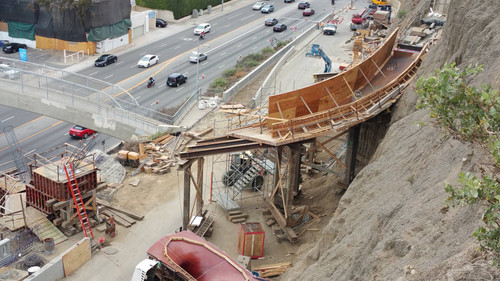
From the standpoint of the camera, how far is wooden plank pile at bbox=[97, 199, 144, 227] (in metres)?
33.3

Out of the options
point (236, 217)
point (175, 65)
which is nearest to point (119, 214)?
point (236, 217)

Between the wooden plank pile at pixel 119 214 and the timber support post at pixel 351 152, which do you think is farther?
the wooden plank pile at pixel 119 214

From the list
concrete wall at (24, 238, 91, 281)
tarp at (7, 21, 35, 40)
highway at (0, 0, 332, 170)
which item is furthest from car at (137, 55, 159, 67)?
concrete wall at (24, 238, 91, 281)

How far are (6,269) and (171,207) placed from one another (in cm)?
1024

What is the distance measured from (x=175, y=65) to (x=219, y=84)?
12.7 metres

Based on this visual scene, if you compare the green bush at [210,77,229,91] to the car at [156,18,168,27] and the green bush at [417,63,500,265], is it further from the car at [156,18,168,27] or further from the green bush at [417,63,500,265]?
the green bush at [417,63,500,265]

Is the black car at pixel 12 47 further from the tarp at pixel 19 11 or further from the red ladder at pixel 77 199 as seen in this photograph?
the red ladder at pixel 77 199

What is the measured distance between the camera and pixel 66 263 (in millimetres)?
28469

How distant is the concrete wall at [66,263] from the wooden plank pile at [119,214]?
12.4 feet

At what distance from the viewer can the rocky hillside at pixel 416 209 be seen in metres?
15.2

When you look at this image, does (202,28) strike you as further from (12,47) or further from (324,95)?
(324,95)

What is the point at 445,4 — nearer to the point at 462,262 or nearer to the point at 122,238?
the point at 122,238

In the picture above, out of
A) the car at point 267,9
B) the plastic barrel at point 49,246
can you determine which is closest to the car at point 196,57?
the car at point 267,9

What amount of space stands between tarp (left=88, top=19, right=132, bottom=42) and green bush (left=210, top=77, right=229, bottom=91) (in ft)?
64.0
